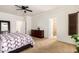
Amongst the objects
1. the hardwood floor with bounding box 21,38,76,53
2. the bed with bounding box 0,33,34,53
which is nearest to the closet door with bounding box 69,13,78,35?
the hardwood floor with bounding box 21,38,76,53

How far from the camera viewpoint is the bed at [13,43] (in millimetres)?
2363

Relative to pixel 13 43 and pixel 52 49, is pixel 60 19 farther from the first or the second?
pixel 13 43

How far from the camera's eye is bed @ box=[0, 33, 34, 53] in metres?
2.36

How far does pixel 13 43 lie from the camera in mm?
2633

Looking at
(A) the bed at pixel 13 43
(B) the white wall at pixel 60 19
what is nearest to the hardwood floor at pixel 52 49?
(A) the bed at pixel 13 43

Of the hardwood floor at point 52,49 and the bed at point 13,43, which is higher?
the bed at point 13,43

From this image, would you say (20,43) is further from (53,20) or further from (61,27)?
(53,20)

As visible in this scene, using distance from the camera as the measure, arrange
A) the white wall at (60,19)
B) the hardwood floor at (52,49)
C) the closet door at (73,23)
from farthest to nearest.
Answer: the white wall at (60,19)
the closet door at (73,23)
the hardwood floor at (52,49)

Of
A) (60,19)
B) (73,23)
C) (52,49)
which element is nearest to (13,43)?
(52,49)

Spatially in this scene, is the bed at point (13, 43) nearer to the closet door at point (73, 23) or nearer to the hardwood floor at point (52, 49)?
the hardwood floor at point (52, 49)

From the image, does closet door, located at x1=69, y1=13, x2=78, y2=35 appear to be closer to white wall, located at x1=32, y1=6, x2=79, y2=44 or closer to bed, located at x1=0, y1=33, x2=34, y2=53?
white wall, located at x1=32, y1=6, x2=79, y2=44

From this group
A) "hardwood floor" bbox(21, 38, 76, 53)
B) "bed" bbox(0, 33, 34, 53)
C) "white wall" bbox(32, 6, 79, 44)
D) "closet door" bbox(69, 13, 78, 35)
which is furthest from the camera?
"white wall" bbox(32, 6, 79, 44)

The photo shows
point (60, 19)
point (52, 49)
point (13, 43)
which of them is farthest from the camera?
point (60, 19)
